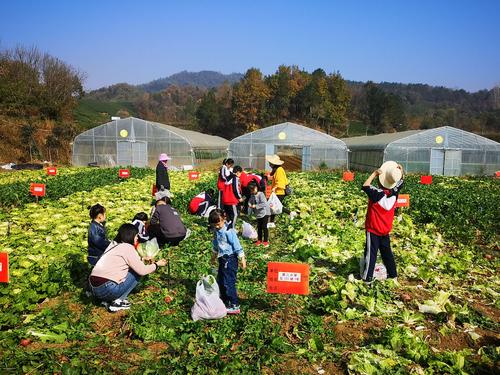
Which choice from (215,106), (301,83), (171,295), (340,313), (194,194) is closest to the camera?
(340,313)

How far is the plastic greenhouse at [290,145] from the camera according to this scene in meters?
30.7

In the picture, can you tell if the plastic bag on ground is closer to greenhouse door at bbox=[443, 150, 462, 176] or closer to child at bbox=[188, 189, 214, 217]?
child at bbox=[188, 189, 214, 217]

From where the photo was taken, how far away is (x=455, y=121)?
8225 cm

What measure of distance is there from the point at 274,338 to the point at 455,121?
8858 cm

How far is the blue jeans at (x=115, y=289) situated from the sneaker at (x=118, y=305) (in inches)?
2.5

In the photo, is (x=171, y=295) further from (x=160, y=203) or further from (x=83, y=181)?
(x=83, y=181)

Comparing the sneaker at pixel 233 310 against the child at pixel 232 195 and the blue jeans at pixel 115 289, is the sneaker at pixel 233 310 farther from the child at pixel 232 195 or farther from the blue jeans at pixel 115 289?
the child at pixel 232 195

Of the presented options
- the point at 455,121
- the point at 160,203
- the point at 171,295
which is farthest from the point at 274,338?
the point at 455,121

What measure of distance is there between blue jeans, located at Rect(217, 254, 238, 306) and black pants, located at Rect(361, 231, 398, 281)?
2.23 m

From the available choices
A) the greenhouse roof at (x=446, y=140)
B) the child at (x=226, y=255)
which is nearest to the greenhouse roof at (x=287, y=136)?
the greenhouse roof at (x=446, y=140)

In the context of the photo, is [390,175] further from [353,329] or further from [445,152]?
[445,152]

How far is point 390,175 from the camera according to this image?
647cm

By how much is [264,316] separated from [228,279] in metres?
0.71

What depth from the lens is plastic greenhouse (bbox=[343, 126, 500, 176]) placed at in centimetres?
3006
